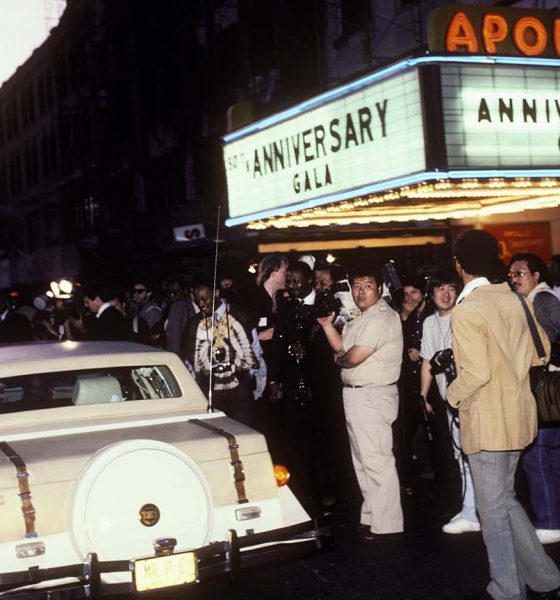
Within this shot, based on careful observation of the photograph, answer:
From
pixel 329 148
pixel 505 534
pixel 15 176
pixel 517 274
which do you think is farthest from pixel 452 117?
pixel 15 176

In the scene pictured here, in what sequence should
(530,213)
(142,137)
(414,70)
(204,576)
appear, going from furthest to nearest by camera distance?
(142,137), (530,213), (414,70), (204,576)

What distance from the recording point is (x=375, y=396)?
7.03 m

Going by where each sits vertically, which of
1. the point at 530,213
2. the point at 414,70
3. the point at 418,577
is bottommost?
the point at 418,577

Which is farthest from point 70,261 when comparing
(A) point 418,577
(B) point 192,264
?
(A) point 418,577

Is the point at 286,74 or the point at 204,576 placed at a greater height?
the point at 286,74

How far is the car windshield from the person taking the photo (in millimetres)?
6168

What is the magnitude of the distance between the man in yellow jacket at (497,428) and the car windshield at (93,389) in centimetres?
214

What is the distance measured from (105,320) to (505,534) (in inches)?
258

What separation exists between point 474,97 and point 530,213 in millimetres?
7795

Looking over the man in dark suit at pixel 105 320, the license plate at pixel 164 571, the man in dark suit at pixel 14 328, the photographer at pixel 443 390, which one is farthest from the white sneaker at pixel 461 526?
the man in dark suit at pixel 14 328

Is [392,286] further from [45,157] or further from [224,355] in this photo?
[45,157]

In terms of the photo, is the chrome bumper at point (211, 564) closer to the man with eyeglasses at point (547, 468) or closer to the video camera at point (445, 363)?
the video camera at point (445, 363)

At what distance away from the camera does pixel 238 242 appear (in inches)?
867

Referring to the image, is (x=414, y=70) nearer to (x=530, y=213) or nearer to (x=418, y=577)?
(x=418, y=577)
